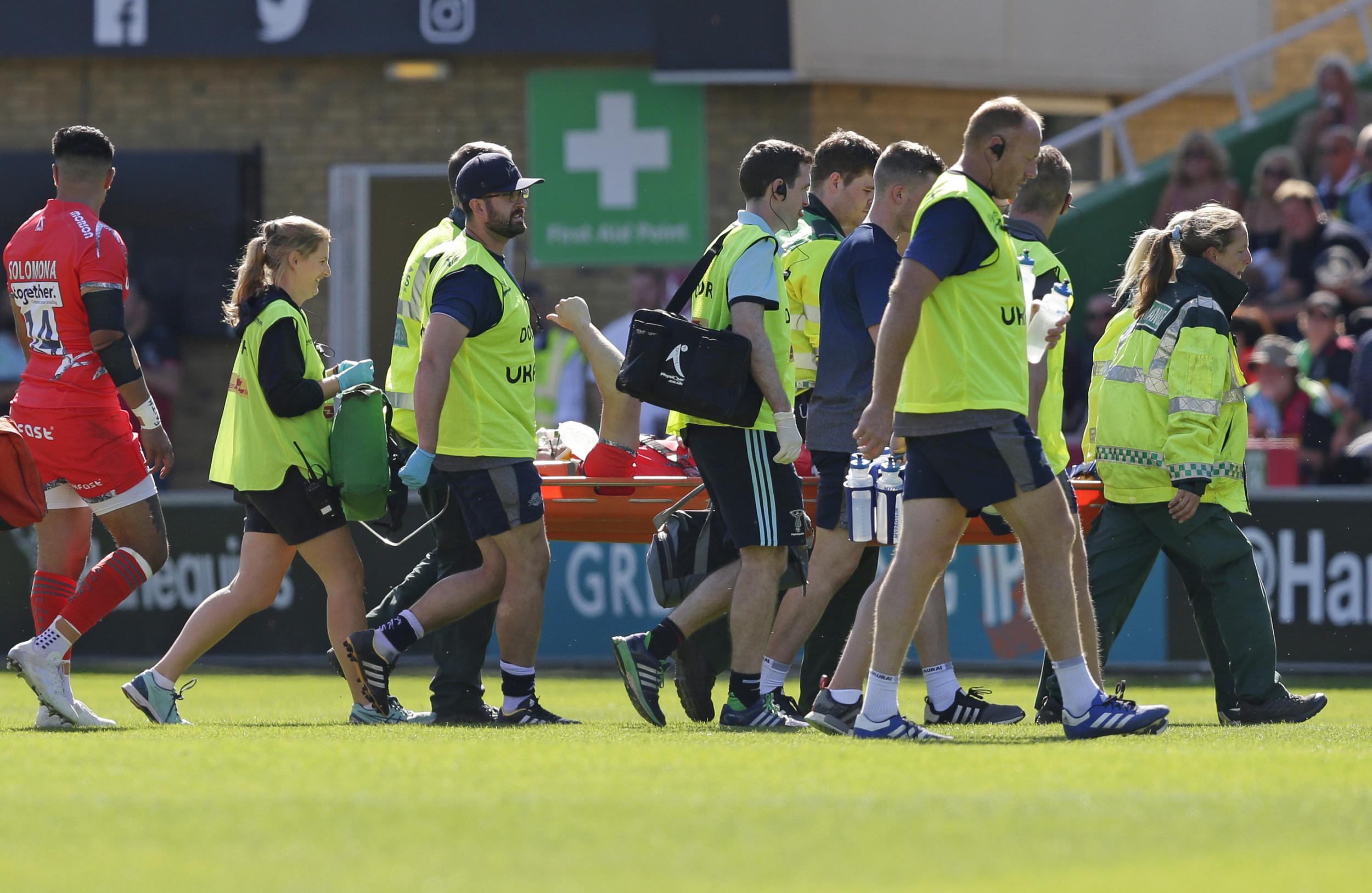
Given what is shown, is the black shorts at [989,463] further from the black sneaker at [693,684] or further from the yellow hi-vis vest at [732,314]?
the black sneaker at [693,684]

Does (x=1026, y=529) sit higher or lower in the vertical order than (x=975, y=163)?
lower

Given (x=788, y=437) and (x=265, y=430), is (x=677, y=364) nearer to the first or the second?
(x=788, y=437)

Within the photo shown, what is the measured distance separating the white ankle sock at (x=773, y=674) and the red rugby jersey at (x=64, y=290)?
109 inches

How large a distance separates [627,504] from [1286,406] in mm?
6747

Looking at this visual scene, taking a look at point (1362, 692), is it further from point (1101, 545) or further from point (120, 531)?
point (120, 531)

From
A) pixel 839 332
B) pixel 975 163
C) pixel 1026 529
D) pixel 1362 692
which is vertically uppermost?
pixel 975 163

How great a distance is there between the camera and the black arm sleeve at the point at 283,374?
8.38 metres

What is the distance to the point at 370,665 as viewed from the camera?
27.2 ft

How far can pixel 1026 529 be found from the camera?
22.8 ft

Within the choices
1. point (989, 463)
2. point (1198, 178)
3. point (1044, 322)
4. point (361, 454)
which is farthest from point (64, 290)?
point (1198, 178)

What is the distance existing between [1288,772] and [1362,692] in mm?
5294

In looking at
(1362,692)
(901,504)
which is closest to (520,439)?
(901,504)

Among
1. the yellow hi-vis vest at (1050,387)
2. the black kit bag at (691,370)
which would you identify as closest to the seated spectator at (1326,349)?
the yellow hi-vis vest at (1050,387)

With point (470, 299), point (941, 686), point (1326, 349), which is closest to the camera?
point (470, 299)
